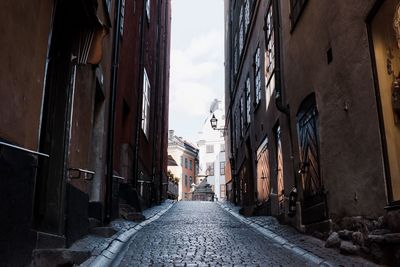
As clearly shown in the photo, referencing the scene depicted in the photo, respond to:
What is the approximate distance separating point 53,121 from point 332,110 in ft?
12.9

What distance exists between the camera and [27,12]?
14.3ft

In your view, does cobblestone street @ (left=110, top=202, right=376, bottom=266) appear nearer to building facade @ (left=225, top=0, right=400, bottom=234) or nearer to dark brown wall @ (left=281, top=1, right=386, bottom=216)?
building facade @ (left=225, top=0, right=400, bottom=234)

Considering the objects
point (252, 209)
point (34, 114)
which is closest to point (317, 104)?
point (34, 114)

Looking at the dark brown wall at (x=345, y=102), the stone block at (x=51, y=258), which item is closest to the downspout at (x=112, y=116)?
the dark brown wall at (x=345, y=102)

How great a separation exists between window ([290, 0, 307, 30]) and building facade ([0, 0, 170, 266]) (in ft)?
11.7

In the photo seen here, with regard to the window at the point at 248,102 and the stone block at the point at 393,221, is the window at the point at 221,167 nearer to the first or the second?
the window at the point at 248,102

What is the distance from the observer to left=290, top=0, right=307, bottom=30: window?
8.82 meters

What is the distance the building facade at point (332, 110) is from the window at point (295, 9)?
0.06ft

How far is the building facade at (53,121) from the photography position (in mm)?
3918

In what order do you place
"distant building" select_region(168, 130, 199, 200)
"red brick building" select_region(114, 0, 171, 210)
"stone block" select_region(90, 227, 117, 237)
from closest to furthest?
"stone block" select_region(90, 227, 117, 237)
"red brick building" select_region(114, 0, 171, 210)
"distant building" select_region(168, 130, 199, 200)

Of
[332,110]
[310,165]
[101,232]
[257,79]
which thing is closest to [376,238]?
[332,110]

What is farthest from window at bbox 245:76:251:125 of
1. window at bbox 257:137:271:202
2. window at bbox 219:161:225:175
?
window at bbox 219:161:225:175

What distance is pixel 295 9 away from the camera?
30.8 feet

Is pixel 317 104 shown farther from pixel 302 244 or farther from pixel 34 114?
pixel 34 114
